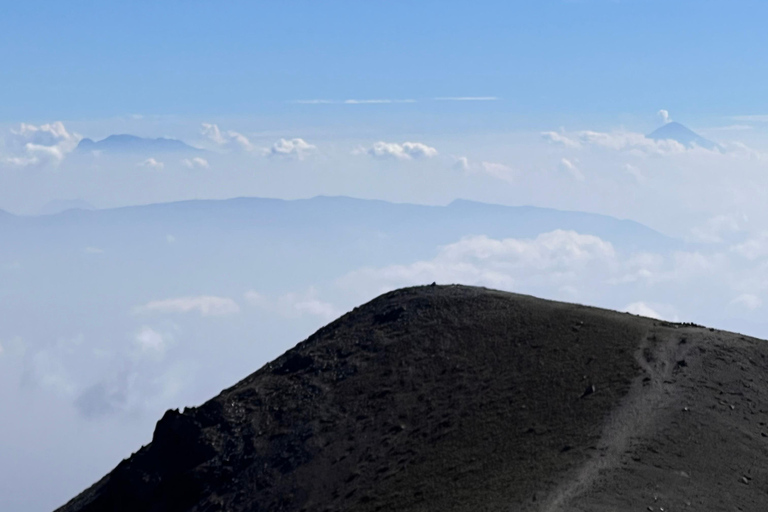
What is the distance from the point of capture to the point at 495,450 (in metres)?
32.2

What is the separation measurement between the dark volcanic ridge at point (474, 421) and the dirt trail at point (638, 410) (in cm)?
8

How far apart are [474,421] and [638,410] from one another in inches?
258

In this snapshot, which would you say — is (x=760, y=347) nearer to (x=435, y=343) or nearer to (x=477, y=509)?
(x=435, y=343)

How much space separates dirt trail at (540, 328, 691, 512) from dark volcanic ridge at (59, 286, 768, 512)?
0.26 feet

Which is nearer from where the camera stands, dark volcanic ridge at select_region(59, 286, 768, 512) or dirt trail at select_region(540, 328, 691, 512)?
dirt trail at select_region(540, 328, 691, 512)

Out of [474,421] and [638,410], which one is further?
[474,421]

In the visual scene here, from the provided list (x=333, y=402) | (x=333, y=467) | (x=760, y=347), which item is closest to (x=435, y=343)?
(x=333, y=402)

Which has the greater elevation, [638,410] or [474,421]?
[474,421]

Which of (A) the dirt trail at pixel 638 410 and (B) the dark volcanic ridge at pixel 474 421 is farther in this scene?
(B) the dark volcanic ridge at pixel 474 421

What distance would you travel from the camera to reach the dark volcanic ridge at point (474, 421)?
2953 centimetres

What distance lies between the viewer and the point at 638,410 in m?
33.0

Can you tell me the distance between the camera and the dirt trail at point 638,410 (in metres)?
27.8

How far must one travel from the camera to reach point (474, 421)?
3497cm

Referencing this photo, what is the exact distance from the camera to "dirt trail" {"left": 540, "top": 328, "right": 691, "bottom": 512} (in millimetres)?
27766
